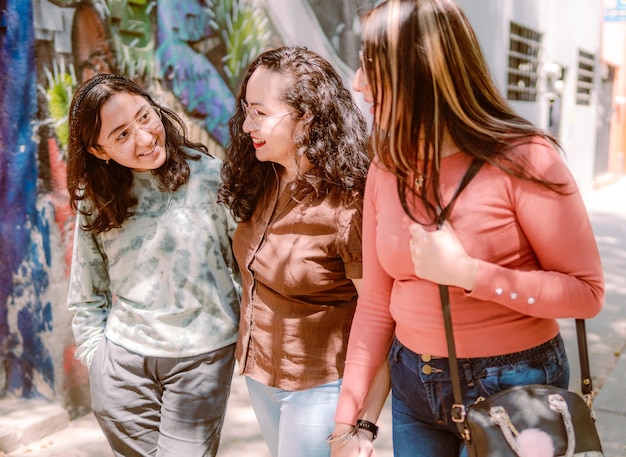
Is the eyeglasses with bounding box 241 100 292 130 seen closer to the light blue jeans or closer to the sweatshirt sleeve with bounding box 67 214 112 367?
the sweatshirt sleeve with bounding box 67 214 112 367

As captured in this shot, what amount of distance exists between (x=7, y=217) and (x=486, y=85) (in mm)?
2971

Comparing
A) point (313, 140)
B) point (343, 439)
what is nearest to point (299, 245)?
point (313, 140)

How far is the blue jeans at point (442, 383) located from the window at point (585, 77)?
44.8 ft

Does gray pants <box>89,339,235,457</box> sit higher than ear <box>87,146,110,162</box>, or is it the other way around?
ear <box>87,146,110,162</box>

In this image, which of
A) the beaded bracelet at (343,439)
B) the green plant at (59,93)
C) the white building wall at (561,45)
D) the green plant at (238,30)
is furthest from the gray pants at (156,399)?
the white building wall at (561,45)

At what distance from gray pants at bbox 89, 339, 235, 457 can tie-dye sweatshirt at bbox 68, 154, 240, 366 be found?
48 mm

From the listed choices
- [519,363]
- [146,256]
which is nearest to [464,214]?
[519,363]

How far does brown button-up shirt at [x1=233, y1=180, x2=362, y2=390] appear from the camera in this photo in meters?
2.04

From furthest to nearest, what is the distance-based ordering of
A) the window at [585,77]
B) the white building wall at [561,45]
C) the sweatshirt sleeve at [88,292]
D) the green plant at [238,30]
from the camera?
the window at [585,77], the white building wall at [561,45], the green plant at [238,30], the sweatshirt sleeve at [88,292]

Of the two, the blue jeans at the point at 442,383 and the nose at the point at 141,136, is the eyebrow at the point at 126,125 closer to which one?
the nose at the point at 141,136

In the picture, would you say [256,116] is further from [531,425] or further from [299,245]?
[531,425]

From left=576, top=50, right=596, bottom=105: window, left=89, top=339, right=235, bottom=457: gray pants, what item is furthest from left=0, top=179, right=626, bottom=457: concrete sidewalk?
left=576, top=50, right=596, bottom=105: window

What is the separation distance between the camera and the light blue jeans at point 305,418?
206cm

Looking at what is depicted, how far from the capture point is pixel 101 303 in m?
2.45
